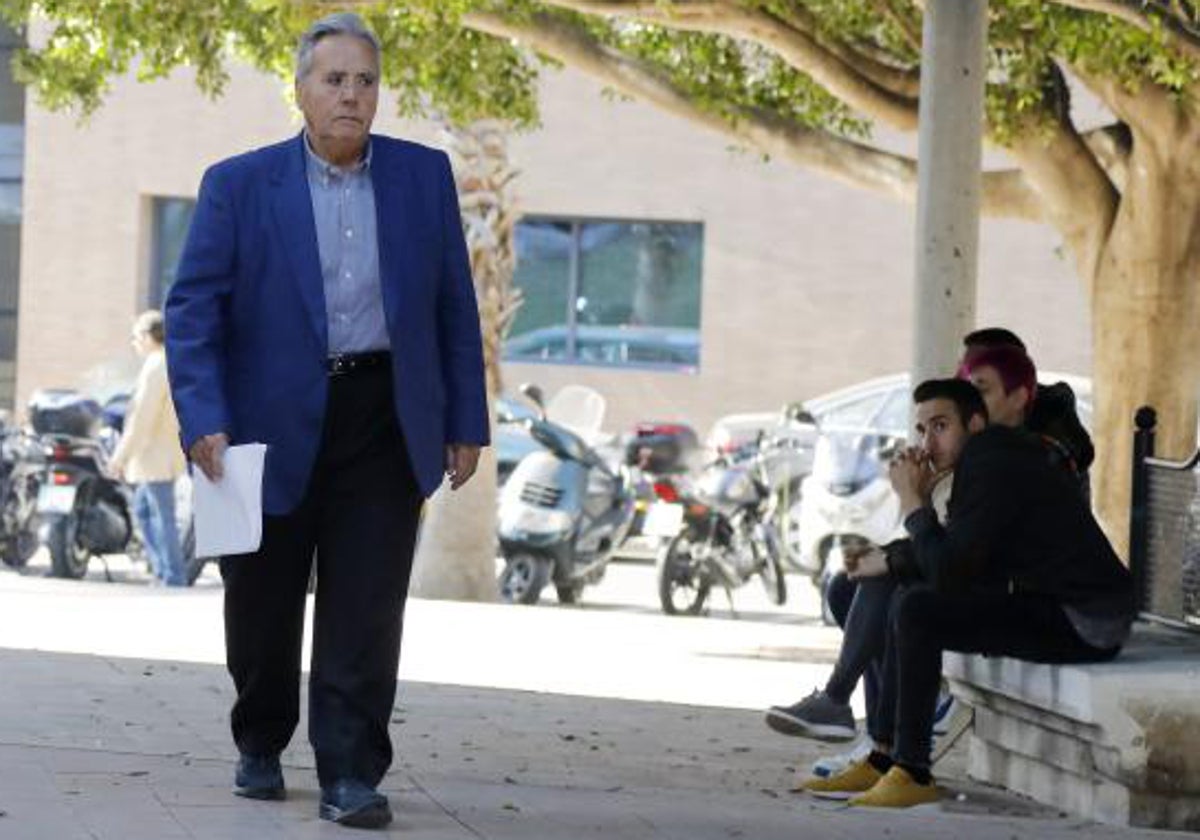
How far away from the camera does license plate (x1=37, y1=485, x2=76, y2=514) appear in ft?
65.0

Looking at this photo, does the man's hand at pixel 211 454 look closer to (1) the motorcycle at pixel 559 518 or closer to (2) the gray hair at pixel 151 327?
(2) the gray hair at pixel 151 327

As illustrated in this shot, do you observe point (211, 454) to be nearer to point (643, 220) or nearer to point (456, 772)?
point (456, 772)

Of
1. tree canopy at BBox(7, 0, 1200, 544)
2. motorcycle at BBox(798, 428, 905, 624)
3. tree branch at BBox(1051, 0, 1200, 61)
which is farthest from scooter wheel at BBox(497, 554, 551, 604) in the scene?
tree branch at BBox(1051, 0, 1200, 61)

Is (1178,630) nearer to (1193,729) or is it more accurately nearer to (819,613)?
(1193,729)

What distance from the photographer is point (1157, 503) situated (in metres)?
10.7

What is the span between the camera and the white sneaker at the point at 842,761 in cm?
932

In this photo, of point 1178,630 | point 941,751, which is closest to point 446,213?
point 941,751

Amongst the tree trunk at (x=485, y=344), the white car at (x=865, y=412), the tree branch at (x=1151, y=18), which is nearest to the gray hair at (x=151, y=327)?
the tree trunk at (x=485, y=344)

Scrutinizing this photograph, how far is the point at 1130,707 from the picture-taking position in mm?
8422

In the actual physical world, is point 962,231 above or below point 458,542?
above

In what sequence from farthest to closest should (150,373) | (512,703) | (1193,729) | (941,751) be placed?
(150,373) → (512,703) → (941,751) → (1193,729)

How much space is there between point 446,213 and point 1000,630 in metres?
2.13

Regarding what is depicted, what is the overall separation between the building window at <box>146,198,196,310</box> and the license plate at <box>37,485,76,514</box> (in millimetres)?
17908

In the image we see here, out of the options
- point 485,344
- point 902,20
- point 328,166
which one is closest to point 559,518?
point 485,344
